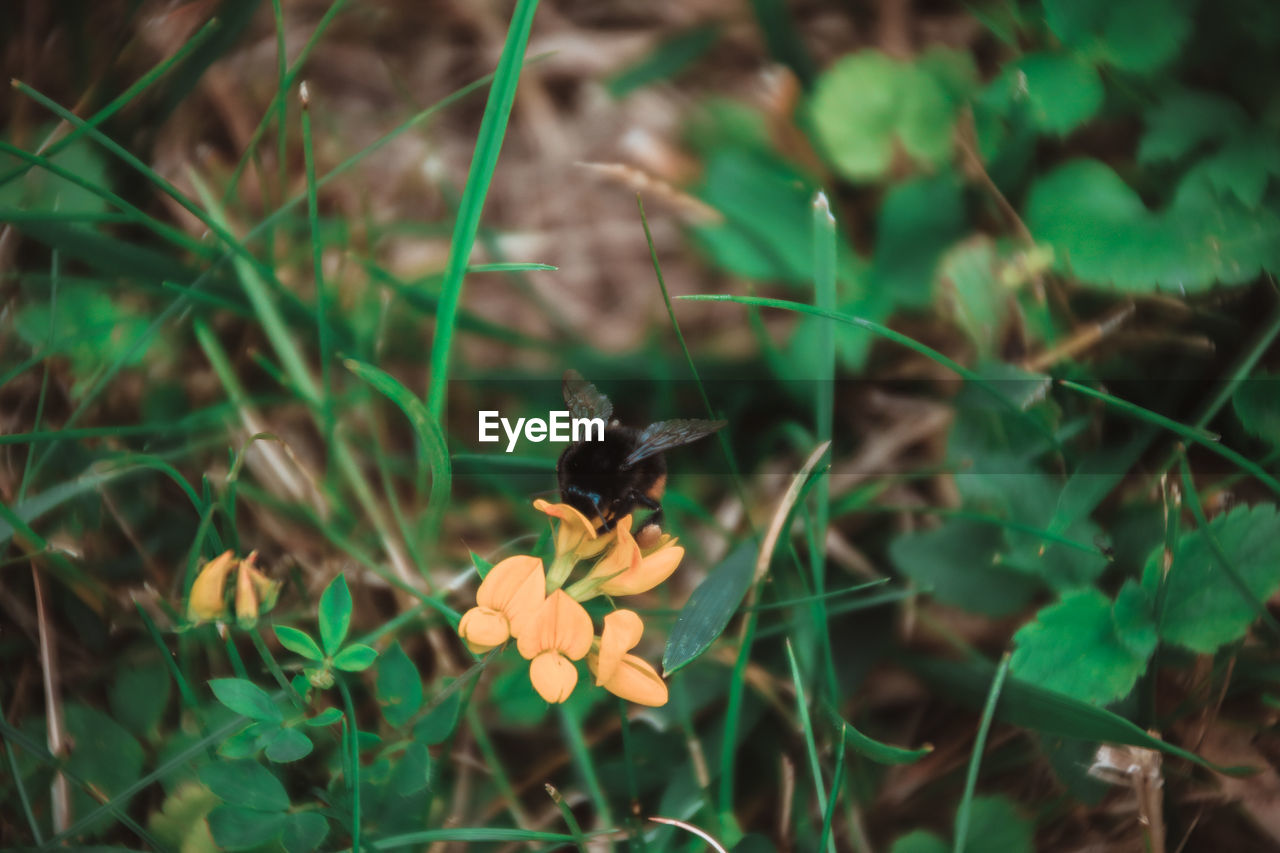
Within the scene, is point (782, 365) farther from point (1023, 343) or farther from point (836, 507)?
point (1023, 343)

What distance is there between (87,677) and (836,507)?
1.53 metres

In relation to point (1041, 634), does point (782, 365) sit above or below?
above

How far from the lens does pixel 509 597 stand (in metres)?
1.06

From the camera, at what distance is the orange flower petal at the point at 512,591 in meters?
1.04

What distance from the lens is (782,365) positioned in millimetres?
1591

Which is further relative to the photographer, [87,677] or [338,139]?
[338,139]

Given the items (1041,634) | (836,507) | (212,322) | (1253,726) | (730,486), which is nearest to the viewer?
(1041,634)

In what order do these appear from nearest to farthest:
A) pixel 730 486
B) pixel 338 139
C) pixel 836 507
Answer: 1. pixel 836 507
2. pixel 730 486
3. pixel 338 139

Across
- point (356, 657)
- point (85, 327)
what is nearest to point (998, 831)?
point (356, 657)

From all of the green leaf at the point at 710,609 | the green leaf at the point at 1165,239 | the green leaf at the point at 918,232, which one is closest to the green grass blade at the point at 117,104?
the green leaf at the point at 710,609

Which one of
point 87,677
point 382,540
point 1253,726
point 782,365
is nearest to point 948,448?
point 782,365

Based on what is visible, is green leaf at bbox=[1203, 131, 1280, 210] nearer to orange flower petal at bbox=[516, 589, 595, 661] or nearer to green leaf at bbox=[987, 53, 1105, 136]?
green leaf at bbox=[987, 53, 1105, 136]

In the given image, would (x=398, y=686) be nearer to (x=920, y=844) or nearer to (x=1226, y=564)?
(x=920, y=844)

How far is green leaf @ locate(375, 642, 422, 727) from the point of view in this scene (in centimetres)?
116
